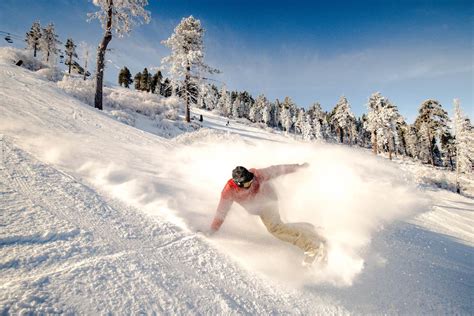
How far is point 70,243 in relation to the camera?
2236mm

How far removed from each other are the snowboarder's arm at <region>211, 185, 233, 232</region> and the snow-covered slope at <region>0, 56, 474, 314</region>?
0.17m

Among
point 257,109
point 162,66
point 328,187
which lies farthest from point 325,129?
point 328,187

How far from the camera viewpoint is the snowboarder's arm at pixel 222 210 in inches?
123

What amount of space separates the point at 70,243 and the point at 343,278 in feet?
9.55

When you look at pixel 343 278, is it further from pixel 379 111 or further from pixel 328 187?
pixel 379 111

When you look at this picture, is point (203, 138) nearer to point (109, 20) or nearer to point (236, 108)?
point (109, 20)

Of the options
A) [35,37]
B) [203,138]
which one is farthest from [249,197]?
[35,37]

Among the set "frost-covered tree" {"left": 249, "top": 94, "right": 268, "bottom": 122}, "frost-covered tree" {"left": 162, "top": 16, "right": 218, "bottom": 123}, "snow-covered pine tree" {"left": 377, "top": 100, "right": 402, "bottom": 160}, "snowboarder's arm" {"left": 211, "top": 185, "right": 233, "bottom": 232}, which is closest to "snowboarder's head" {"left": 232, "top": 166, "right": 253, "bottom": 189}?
"snowboarder's arm" {"left": 211, "top": 185, "right": 233, "bottom": 232}

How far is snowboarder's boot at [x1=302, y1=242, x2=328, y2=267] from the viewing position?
2806 mm

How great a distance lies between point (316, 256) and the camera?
2848 millimetres

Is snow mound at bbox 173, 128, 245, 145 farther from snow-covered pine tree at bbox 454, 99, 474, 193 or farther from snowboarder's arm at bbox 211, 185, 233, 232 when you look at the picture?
snow-covered pine tree at bbox 454, 99, 474, 193

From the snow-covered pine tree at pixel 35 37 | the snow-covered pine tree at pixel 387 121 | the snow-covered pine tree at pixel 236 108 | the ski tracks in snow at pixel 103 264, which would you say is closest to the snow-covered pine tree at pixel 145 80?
the snow-covered pine tree at pixel 35 37

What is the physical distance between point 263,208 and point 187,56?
786 inches

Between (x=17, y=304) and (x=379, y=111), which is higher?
(x=379, y=111)
